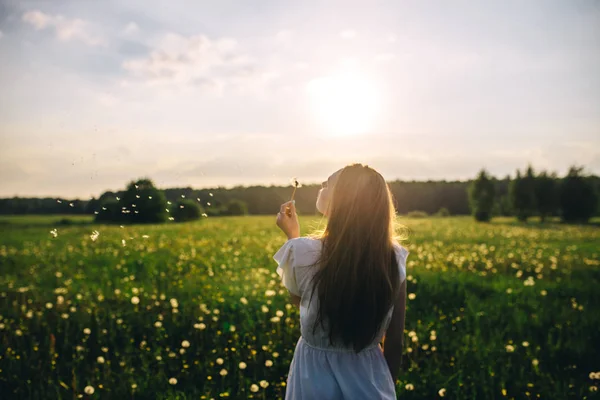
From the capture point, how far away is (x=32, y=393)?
14.1 feet

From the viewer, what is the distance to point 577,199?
179ft

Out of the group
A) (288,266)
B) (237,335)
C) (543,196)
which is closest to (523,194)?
(543,196)

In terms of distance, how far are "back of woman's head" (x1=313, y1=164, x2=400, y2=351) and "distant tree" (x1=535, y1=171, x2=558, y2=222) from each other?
61.3 metres

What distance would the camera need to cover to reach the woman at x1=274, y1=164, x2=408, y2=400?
2436 millimetres

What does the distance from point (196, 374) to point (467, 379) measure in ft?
Result: 8.59

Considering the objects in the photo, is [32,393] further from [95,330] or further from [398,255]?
[398,255]

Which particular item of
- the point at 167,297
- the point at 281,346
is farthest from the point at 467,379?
the point at 167,297

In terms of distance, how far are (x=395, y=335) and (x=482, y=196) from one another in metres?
57.2

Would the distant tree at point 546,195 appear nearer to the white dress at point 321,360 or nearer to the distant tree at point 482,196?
the distant tree at point 482,196

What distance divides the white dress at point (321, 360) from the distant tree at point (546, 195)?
6115 centimetres

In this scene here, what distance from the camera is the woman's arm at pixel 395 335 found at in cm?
267

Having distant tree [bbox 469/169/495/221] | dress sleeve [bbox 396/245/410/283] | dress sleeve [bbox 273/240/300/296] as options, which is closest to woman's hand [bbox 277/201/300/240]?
dress sleeve [bbox 273/240/300/296]

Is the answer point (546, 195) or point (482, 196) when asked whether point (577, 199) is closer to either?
point (546, 195)

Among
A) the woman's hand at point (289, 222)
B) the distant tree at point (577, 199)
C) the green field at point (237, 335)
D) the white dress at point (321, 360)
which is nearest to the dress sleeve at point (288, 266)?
the white dress at point (321, 360)
